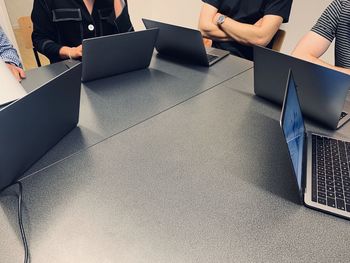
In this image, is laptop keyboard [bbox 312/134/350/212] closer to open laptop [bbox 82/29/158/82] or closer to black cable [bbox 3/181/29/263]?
black cable [bbox 3/181/29/263]

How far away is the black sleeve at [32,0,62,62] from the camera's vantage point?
1.42 meters

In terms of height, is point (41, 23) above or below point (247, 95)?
above

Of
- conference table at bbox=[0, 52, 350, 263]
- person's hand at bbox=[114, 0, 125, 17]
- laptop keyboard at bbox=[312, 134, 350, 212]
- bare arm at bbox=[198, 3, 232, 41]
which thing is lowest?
laptop keyboard at bbox=[312, 134, 350, 212]

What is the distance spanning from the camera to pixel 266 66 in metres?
1.00

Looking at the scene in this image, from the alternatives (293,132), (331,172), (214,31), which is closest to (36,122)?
(293,132)

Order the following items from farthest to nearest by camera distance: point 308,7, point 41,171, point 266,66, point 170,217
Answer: point 308,7, point 266,66, point 41,171, point 170,217

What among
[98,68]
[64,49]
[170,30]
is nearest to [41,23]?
[64,49]

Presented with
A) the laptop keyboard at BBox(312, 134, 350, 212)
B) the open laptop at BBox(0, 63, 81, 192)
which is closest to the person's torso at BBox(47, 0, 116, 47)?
the open laptop at BBox(0, 63, 81, 192)

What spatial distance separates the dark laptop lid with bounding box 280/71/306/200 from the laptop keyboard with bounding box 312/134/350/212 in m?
0.04

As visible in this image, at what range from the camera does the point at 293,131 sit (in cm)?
71

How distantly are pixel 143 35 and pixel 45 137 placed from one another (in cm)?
63

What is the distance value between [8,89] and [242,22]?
1.45m

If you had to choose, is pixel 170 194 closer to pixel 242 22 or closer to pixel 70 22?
pixel 70 22

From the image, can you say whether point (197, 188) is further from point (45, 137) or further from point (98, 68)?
point (98, 68)
